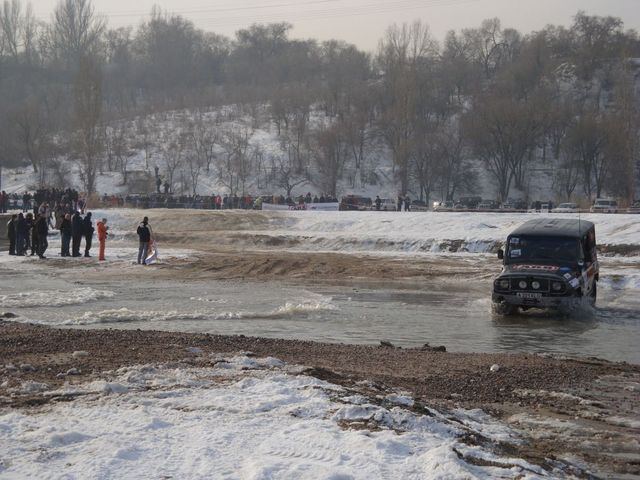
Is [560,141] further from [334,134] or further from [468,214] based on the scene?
[468,214]

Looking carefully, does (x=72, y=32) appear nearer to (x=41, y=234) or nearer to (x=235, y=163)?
(x=235, y=163)

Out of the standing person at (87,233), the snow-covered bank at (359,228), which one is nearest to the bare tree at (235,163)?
the snow-covered bank at (359,228)

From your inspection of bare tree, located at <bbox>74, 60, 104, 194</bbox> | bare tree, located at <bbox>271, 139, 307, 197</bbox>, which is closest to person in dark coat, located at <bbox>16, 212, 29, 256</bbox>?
bare tree, located at <bbox>74, 60, 104, 194</bbox>

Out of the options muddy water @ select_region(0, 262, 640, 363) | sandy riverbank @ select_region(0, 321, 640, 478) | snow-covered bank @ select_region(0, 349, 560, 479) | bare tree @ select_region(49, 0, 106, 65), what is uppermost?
bare tree @ select_region(49, 0, 106, 65)

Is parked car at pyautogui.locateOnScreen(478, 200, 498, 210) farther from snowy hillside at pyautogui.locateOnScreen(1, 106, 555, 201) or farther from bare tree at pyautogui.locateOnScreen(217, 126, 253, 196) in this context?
bare tree at pyautogui.locateOnScreen(217, 126, 253, 196)

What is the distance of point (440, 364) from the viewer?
13242mm

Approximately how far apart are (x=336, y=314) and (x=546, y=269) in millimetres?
5062

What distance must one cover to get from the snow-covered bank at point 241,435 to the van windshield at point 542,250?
1217 centimetres

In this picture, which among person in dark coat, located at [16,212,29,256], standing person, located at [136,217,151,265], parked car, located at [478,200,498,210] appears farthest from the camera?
parked car, located at [478,200,498,210]

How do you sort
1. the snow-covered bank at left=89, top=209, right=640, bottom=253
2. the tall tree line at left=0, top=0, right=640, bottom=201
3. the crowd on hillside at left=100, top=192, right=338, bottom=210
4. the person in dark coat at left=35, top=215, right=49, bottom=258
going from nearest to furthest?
the person in dark coat at left=35, top=215, right=49, bottom=258, the snow-covered bank at left=89, top=209, right=640, bottom=253, the crowd on hillside at left=100, top=192, right=338, bottom=210, the tall tree line at left=0, top=0, right=640, bottom=201

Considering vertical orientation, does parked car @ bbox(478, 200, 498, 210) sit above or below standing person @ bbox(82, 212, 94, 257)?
above

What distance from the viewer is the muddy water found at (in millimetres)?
17641

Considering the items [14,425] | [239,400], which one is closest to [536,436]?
[239,400]

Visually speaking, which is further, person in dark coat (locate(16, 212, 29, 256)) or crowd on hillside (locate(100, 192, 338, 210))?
crowd on hillside (locate(100, 192, 338, 210))
